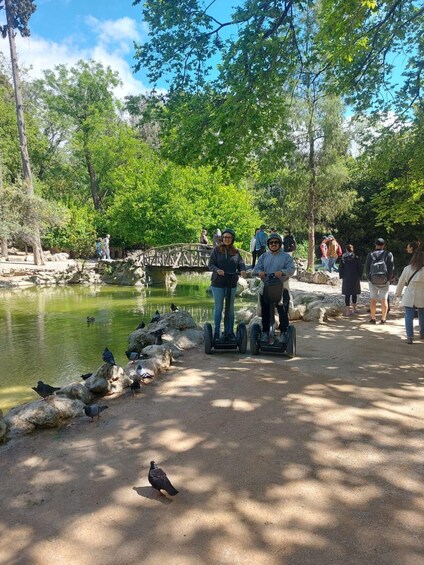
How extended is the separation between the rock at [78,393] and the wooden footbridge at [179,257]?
15635 millimetres

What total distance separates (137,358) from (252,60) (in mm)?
4612

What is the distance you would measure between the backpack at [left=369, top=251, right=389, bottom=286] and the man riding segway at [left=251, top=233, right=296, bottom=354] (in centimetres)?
280

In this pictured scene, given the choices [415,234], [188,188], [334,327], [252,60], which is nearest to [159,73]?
[252,60]

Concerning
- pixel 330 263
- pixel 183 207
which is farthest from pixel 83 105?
pixel 330 263

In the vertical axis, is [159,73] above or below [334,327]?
above

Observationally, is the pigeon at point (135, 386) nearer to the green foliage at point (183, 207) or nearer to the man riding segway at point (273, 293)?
the man riding segway at point (273, 293)

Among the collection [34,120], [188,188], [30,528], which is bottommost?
[30,528]

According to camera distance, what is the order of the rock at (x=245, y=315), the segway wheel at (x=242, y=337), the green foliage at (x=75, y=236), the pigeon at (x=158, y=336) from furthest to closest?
the green foliage at (x=75, y=236) → the rock at (x=245, y=315) → the pigeon at (x=158, y=336) → the segway wheel at (x=242, y=337)

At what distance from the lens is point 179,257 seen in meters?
21.1

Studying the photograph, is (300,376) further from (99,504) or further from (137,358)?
(99,504)

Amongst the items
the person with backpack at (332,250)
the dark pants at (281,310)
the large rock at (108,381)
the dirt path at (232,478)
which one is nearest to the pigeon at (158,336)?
the large rock at (108,381)

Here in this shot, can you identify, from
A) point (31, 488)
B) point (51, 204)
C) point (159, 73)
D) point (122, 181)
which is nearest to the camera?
point (31, 488)

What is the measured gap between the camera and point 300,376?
454 centimetres

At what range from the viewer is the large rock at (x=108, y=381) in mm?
4363
